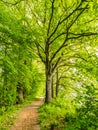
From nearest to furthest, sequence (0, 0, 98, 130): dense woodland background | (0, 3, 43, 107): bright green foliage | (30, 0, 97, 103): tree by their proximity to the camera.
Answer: (0, 0, 98, 130): dense woodland background, (0, 3, 43, 107): bright green foliage, (30, 0, 97, 103): tree

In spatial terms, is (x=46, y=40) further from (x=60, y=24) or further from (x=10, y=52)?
(x=10, y=52)

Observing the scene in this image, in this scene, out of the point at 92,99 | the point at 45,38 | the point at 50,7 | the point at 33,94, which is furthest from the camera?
the point at 33,94

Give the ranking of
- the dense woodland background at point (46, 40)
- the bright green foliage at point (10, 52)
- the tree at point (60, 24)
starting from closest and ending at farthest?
the dense woodland background at point (46, 40) → the bright green foliage at point (10, 52) → the tree at point (60, 24)

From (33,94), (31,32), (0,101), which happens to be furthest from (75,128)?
(33,94)

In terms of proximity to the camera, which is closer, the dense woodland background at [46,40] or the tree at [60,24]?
the dense woodland background at [46,40]

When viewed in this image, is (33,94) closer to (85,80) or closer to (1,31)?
(85,80)

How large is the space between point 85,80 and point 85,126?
61.0 feet

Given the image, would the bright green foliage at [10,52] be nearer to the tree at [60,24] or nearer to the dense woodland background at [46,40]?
the dense woodland background at [46,40]

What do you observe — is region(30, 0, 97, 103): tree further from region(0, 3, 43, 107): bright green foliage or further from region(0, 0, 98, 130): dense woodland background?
region(0, 3, 43, 107): bright green foliage

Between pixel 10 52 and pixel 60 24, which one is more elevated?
pixel 60 24

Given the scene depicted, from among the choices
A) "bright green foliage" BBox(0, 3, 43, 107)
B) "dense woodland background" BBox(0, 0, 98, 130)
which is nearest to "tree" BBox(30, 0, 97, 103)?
"dense woodland background" BBox(0, 0, 98, 130)

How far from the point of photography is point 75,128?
782cm

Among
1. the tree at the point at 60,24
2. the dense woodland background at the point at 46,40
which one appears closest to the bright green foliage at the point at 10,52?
the dense woodland background at the point at 46,40

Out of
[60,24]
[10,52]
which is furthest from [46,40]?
[10,52]
